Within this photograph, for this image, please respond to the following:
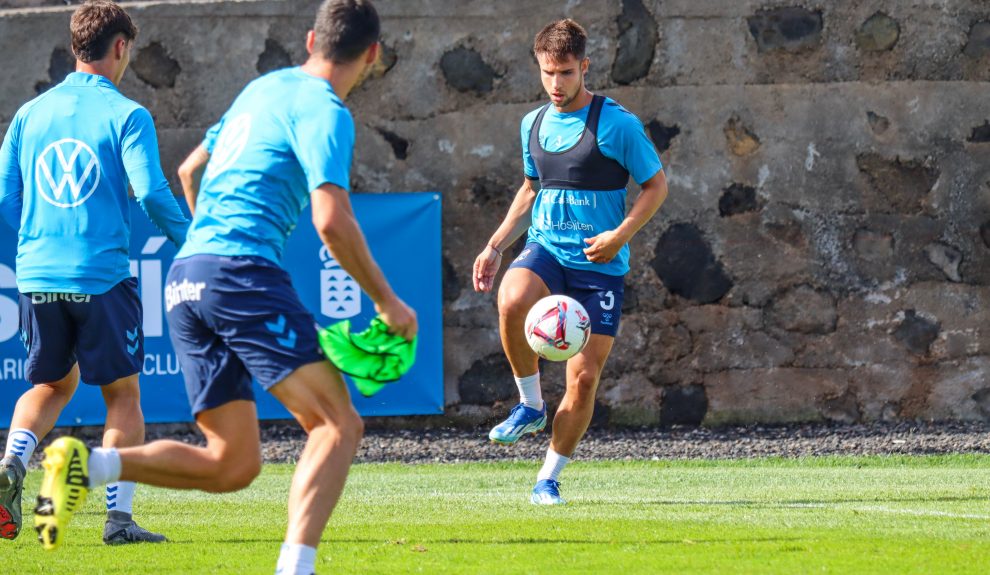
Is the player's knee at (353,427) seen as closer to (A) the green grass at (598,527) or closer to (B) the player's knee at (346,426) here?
(B) the player's knee at (346,426)

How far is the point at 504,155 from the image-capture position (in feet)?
35.4

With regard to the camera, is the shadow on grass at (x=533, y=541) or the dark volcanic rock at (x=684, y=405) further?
the dark volcanic rock at (x=684, y=405)

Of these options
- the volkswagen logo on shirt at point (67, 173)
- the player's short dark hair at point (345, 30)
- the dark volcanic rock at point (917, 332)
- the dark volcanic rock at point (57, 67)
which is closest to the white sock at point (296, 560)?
the player's short dark hair at point (345, 30)

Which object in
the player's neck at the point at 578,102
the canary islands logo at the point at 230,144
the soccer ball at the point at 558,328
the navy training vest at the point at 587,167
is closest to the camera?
the canary islands logo at the point at 230,144

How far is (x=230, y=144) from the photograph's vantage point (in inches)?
166

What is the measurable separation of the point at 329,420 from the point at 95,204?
6.94 ft

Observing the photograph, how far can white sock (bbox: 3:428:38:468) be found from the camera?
5586 millimetres

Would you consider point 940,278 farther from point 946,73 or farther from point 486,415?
point 486,415

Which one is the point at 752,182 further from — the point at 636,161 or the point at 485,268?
the point at 485,268

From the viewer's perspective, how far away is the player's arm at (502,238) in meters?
7.07

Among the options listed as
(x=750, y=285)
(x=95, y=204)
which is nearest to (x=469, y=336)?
(x=750, y=285)

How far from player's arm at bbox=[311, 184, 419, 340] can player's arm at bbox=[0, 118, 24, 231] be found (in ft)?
8.38

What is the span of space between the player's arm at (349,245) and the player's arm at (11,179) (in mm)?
2554

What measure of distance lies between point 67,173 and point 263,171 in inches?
73.4
